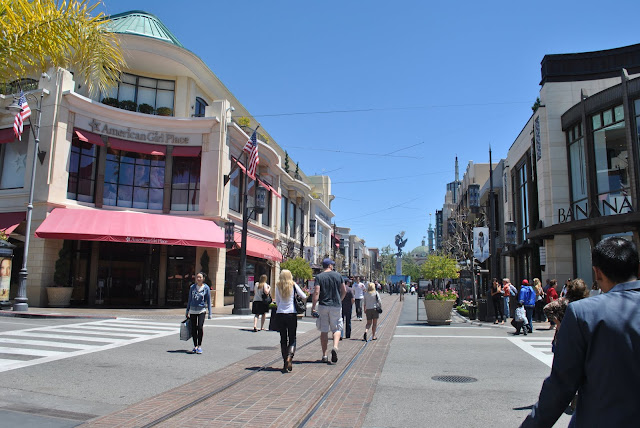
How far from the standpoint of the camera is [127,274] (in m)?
26.6

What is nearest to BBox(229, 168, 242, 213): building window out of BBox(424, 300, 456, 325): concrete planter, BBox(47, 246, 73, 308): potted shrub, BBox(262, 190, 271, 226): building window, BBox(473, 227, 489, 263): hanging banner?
BBox(262, 190, 271, 226): building window

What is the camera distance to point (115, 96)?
26.6 meters

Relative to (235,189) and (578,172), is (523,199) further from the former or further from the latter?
(235,189)

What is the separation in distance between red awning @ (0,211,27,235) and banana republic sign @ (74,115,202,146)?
198 inches

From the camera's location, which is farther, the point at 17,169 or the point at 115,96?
the point at 115,96

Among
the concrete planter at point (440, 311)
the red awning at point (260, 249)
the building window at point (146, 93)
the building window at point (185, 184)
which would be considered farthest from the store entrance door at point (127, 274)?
the concrete planter at point (440, 311)

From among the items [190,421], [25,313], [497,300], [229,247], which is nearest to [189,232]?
[229,247]

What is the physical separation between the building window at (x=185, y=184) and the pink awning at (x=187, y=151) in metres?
0.69

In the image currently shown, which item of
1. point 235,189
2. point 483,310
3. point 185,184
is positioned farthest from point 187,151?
point 483,310

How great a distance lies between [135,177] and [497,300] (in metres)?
18.9

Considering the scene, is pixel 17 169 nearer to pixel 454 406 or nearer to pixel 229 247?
pixel 229 247

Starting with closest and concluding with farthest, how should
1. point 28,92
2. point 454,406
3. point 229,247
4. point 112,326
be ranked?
point 454,406 < point 112,326 < point 28,92 < point 229,247

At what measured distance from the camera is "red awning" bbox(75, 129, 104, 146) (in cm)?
2414

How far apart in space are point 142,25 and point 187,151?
8007 mm
